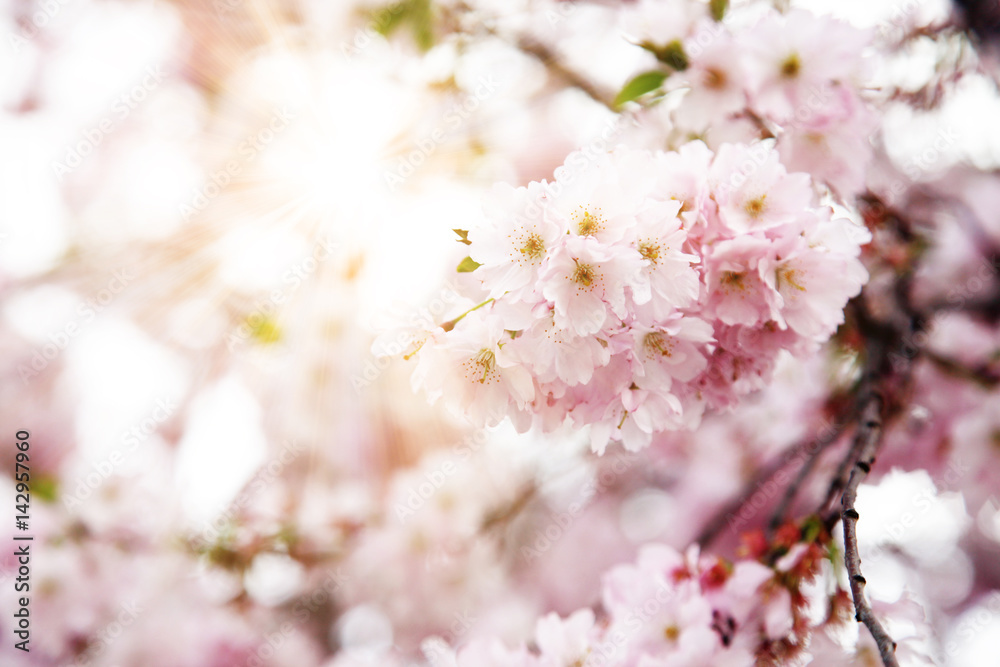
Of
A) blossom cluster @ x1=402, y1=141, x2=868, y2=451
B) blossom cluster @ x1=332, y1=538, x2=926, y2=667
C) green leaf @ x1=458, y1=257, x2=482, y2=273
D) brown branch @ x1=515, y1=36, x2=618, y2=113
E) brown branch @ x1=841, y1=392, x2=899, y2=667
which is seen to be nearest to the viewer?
brown branch @ x1=841, y1=392, x2=899, y2=667

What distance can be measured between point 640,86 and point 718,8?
0.25 metres

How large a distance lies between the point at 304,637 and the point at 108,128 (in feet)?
9.47

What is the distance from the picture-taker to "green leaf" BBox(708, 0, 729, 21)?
1286 millimetres

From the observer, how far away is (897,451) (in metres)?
2.06

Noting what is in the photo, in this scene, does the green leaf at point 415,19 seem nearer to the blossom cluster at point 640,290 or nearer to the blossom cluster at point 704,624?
the blossom cluster at point 640,290

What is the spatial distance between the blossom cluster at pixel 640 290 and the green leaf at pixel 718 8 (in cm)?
52

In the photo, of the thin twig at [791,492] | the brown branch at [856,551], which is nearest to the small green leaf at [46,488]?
the thin twig at [791,492]

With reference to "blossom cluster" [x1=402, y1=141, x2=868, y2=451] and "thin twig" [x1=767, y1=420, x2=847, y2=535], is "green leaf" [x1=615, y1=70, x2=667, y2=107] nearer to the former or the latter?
"blossom cluster" [x1=402, y1=141, x2=868, y2=451]

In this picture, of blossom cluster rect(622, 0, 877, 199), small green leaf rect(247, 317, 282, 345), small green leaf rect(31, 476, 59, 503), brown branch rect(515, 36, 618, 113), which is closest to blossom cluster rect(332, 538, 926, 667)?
blossom cluster rect(622, 0, 877, 199)

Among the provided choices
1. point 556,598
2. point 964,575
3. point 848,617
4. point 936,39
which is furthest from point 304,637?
point 964,575

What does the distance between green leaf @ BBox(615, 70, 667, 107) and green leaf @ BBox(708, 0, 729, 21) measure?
178 millimetres

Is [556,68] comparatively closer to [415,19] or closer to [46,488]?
[415,19]

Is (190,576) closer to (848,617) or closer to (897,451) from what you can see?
(848,617)

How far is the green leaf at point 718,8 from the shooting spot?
4.22 feet
